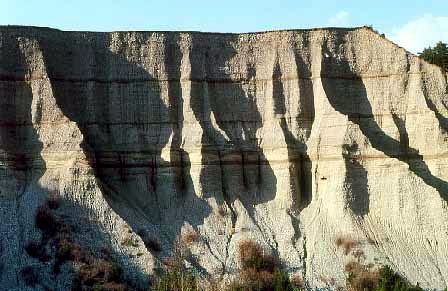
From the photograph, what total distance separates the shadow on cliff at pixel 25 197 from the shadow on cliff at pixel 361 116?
12.9 meters

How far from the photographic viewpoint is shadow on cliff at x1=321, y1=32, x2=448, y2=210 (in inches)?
1719

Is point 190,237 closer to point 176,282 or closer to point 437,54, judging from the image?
point 176,282

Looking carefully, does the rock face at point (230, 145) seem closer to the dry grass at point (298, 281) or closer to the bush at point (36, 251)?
the bush at point (36, 251)

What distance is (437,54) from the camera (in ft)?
185

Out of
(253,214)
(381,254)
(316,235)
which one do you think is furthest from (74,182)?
(381,254)

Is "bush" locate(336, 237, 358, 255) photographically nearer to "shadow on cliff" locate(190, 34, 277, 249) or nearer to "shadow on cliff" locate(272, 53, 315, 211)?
"shadow on cliff" locate(272, 53, 315, 211)

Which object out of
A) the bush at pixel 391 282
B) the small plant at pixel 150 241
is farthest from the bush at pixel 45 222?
the bush at pixel 391 282

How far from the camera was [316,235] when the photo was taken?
41969 millimetres

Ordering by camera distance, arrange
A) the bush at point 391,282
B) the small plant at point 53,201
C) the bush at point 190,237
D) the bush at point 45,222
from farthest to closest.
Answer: the bush at point 190,237 → the small plant at point 53,201 → the bush at point 45,222 → the bush at point 391,282

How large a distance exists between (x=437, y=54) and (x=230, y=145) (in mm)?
18520

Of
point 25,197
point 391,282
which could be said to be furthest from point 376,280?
point 25,197

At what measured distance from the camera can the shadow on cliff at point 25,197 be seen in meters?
37.9

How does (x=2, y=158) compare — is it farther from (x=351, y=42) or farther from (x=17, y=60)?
(x=351, y=42)

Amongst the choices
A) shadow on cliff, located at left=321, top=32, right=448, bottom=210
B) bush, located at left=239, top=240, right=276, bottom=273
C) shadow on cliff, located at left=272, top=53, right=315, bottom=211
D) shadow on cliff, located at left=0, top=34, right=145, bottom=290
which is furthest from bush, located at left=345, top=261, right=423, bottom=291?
shadow on cliff, located at left=0, top=34, right=145, bottom=290
